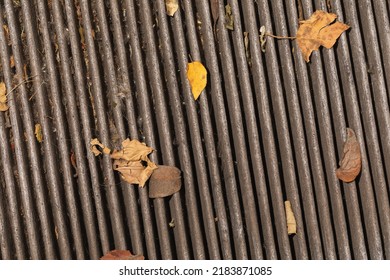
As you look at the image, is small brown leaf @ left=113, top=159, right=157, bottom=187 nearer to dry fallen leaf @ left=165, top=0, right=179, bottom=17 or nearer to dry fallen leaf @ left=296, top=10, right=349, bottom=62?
dry fallen leaf @ left=165, top=0, right=179, bottom=17

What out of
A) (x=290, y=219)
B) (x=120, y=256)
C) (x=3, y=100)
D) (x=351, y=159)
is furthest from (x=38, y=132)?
(x=351, y=159)

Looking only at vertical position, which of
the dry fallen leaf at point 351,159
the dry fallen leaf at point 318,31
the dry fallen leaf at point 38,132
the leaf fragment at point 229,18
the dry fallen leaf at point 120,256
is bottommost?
the dry fallen leaf at point 120,256

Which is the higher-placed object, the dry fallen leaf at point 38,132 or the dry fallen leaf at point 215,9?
the dry fallen leaf at point 215,9

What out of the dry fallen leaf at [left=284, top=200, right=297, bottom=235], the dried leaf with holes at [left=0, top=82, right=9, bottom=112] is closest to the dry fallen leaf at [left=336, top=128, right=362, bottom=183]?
the dry fallen leaf at [left=284, top=200, right=297, bottom=235]

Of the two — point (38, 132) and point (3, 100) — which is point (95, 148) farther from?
point (3, 100)

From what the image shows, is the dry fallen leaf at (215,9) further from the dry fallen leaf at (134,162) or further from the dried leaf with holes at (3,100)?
the dried leaf with holes at (3,100)

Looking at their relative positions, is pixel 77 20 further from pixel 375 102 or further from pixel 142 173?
pixel 375 102

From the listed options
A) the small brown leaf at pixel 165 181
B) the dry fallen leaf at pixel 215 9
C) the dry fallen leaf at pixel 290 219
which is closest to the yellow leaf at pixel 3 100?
the small brown leaf at pixel 165 181
